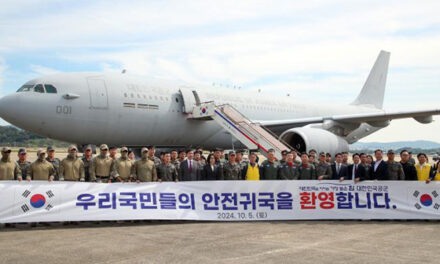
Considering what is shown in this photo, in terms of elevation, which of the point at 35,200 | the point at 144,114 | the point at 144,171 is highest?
the point at 144,114

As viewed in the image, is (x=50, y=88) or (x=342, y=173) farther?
(x=50, y=88)

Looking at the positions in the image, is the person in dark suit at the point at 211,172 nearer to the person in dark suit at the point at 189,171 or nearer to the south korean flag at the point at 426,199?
the person in dark suit at the point at 189,171

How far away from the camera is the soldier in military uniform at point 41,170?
26.8ft

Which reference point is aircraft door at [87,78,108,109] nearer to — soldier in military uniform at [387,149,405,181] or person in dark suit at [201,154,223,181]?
person in dark suit at [201,154,223,181]

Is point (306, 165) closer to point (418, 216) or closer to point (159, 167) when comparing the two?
point (418, 216)

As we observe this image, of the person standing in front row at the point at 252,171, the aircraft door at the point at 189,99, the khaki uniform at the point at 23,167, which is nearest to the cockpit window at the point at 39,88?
the aircraft door at the point at 189,99

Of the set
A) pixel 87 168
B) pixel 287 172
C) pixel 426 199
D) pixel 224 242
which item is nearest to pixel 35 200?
pixel 87 168

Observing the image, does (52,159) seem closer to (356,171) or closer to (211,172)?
(211,172)

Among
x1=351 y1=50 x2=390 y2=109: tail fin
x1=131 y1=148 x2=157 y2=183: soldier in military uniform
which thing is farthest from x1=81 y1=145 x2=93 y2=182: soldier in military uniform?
x1=351 y1=50 x2=390 y2=109: tail fin

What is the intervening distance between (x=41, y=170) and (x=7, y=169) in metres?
0.57

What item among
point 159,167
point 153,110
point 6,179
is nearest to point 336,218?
point 159,167

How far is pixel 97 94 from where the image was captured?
14.6m

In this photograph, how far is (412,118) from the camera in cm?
1884

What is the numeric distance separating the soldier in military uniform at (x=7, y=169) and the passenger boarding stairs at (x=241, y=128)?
8.22 meters
